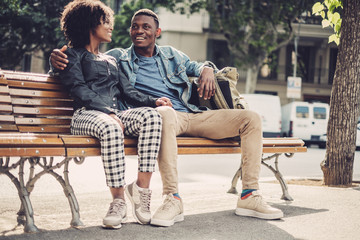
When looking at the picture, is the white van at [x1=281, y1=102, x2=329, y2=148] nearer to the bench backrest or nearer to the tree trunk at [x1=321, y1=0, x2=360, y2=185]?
the tree trunk at [x1=321, y1=0, x2=360, y2=185]

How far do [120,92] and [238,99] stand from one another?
3.72 ft

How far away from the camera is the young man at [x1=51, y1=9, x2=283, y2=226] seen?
369 centimetres

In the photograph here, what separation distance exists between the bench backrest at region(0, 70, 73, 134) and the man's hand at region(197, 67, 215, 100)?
1.15m

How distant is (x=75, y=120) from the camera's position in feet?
12.4

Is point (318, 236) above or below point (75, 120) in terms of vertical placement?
below

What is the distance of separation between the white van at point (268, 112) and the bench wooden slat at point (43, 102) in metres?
17.6

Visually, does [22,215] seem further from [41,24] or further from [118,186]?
[41,24]

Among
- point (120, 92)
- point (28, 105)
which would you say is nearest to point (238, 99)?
point (120, 92)

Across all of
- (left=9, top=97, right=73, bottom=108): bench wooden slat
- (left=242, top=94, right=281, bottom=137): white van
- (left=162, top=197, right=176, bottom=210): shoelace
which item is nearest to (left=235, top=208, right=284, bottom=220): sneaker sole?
(left=162, top=197, right=176, bottom=210): shoelace

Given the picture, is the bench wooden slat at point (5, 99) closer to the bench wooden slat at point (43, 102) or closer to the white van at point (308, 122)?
the bench wooden slat at point (43, 102)

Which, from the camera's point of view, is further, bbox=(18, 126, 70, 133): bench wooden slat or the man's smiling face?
the man's smiling face

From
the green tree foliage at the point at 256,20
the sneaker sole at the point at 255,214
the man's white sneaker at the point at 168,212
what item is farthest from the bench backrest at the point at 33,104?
the green tree foliage at the point at 256,20

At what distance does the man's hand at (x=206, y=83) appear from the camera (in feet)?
14.8

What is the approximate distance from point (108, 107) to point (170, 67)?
1.07 m
